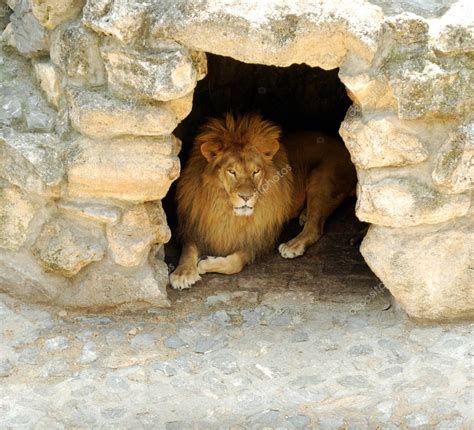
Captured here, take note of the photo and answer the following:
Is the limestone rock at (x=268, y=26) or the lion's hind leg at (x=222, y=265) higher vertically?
the limestone rock at (x=268, y=26)

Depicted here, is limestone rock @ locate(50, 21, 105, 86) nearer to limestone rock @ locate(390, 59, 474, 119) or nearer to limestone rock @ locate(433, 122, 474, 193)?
limestone rock @ locate(390, 59, 474, 119)

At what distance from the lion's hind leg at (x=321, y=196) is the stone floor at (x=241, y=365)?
107 cm

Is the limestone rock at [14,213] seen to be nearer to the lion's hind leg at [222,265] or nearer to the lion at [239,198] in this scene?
the lion at [239,198]

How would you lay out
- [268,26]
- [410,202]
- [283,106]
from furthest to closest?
[283,106] → [410,202] → [268,26]

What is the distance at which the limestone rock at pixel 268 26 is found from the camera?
4.05 m

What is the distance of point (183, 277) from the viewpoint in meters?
5.45

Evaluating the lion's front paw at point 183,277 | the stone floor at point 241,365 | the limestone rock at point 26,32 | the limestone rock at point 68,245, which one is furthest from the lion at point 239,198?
the limestone rock at point 26,32

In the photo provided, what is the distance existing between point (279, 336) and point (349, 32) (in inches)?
66.0

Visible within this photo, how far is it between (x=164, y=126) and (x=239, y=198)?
1.25m

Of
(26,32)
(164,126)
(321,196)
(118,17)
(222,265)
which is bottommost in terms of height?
(222,265)

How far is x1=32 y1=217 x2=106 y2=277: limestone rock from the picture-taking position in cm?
475

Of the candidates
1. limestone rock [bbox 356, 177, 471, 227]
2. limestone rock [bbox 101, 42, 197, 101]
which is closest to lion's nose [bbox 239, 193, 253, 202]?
limestone rock [bbox 356, 177, 471, 227]

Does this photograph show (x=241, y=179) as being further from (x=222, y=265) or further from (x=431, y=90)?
(x=431, y=90)

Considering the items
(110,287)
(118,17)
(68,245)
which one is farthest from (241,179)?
(118,17)
